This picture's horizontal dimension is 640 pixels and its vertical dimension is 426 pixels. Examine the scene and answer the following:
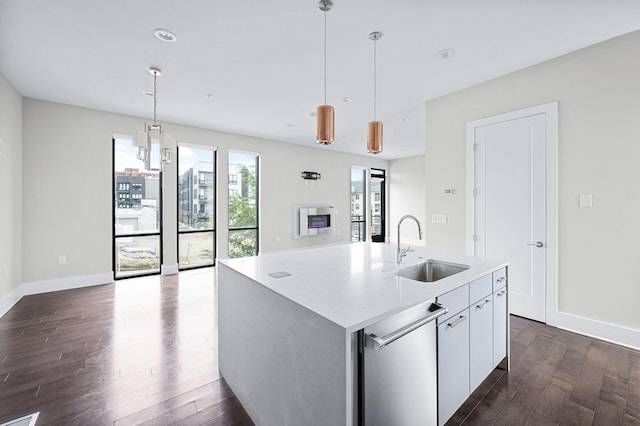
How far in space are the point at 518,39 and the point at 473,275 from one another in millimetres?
2290

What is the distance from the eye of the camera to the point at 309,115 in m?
4.74

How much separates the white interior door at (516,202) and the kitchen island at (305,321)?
1.39 metres

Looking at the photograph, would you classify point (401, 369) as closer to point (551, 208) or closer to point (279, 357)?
point (279, 357)

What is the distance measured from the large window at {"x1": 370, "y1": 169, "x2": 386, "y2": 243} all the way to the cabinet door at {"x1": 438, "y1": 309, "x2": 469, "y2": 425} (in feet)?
24.2

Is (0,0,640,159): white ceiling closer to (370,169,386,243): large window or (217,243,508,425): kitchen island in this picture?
(217,243,508,425): kitchen island

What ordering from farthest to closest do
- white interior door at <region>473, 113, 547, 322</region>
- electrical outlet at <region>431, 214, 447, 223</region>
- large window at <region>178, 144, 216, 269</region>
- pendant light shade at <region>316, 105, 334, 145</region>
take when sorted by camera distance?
large window at <region>178, 144, 216, 269</region>, electrical outlet at <region>431, 214, 447, 223</region>, white interior door at <region>473, 113, 547, 322</region>, pendant light shade at <region>316, 105, 334, 145</region>

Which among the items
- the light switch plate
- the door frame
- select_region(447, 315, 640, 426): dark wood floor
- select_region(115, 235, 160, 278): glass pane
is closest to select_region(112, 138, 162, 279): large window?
select_region(115, 235, 160, 278): glass pane

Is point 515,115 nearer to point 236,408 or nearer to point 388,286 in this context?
point 388,286

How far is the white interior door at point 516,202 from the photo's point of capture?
301 centimetres

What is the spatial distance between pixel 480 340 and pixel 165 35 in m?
3.45

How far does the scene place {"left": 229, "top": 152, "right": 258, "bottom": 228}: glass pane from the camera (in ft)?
19.7

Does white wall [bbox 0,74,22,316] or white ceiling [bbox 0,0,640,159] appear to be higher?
white ceiling [bbox 0,0,640,159]

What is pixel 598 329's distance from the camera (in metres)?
2.65

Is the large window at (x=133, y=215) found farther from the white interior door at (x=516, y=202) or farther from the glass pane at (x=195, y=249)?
the white interior door at (x=516, y=202)
